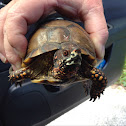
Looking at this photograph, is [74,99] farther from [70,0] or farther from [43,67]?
[70,0]

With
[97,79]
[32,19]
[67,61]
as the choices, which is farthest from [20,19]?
[97,79]

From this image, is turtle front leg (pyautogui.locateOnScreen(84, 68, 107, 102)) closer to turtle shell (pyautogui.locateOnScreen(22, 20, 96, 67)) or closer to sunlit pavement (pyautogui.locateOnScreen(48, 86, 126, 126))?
turtle shell (pyautogui.locateOnScreen(22, 20, 96, 67))

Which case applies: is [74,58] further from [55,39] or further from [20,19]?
[20,19]

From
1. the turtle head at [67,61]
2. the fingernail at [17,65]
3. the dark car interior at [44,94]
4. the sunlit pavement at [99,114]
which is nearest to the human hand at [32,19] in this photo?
the fingernail at [17,65]

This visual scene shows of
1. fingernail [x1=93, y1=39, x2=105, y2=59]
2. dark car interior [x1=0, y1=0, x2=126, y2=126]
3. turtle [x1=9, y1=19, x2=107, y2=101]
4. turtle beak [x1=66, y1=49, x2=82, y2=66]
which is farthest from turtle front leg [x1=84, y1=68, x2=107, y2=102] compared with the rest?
dark car interior [x1=0, y1=0, x2=126, y2=126]

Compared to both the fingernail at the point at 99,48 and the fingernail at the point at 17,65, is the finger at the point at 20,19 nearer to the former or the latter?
the fingernail at the point at 17,65

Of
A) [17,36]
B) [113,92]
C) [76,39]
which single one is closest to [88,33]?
[76,39]

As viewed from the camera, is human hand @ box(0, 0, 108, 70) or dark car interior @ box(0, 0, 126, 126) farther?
dark car interior @ box(0, 0, 126, 126)
